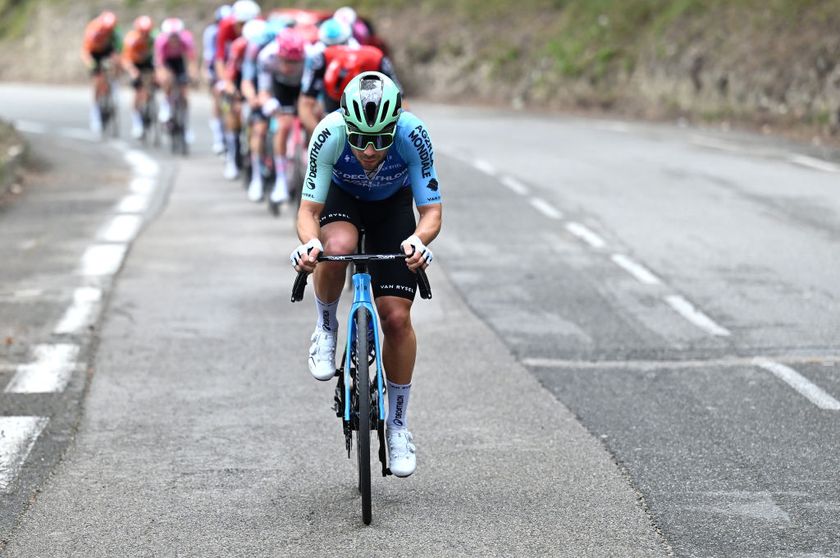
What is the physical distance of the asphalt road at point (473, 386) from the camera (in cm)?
580

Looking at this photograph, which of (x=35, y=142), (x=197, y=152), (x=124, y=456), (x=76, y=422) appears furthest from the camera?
(x=35, y=142)

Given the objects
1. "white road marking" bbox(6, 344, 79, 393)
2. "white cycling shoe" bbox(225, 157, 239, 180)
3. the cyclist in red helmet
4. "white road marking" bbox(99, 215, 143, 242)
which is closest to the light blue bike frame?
"white road marking" bbox(6, 344, 79, 393)

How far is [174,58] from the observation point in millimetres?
20516

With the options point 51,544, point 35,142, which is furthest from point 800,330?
point 35,142

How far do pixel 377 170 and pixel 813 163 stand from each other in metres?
13.9

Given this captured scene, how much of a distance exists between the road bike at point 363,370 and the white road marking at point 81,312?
3847mm

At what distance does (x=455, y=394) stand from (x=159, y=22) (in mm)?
43575

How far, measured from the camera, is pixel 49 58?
52031 mm

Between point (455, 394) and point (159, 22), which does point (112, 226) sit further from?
point (159, 22)

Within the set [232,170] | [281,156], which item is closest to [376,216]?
[281,156]

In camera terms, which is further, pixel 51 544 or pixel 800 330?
pixel 800 330

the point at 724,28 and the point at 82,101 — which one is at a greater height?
the point at 724,28

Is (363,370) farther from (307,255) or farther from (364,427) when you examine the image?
(307,255)

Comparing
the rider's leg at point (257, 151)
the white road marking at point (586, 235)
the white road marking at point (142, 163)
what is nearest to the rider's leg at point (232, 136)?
the white road marking at point (142, 163)
